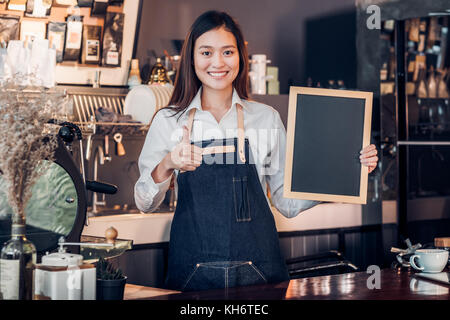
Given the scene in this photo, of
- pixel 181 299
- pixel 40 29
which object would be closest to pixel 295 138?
pixel 181 299

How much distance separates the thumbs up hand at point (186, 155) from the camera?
1.97 metres

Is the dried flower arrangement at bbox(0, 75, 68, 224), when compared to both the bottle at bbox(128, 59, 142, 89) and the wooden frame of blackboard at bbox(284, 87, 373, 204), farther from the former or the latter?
the bottle at bbox(128, 59, 142, 89)

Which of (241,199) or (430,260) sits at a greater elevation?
(241,199)

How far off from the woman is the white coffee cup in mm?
407

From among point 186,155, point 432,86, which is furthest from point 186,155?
point 432,86

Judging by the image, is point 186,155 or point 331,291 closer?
point 331,291

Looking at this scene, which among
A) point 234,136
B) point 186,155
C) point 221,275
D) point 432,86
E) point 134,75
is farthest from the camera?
point 432,86

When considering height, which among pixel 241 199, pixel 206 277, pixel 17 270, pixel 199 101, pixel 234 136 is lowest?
pixel 206 277

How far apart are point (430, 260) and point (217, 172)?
80 cm

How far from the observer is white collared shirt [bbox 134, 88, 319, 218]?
2.29 metres

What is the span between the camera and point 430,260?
6.61 ft

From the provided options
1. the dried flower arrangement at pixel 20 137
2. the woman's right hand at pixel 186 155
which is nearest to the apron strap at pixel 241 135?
the woman's right hand at pixel 186 155

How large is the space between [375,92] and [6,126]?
3112 millimetres

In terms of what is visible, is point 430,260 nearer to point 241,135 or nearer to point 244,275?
point 244,275
